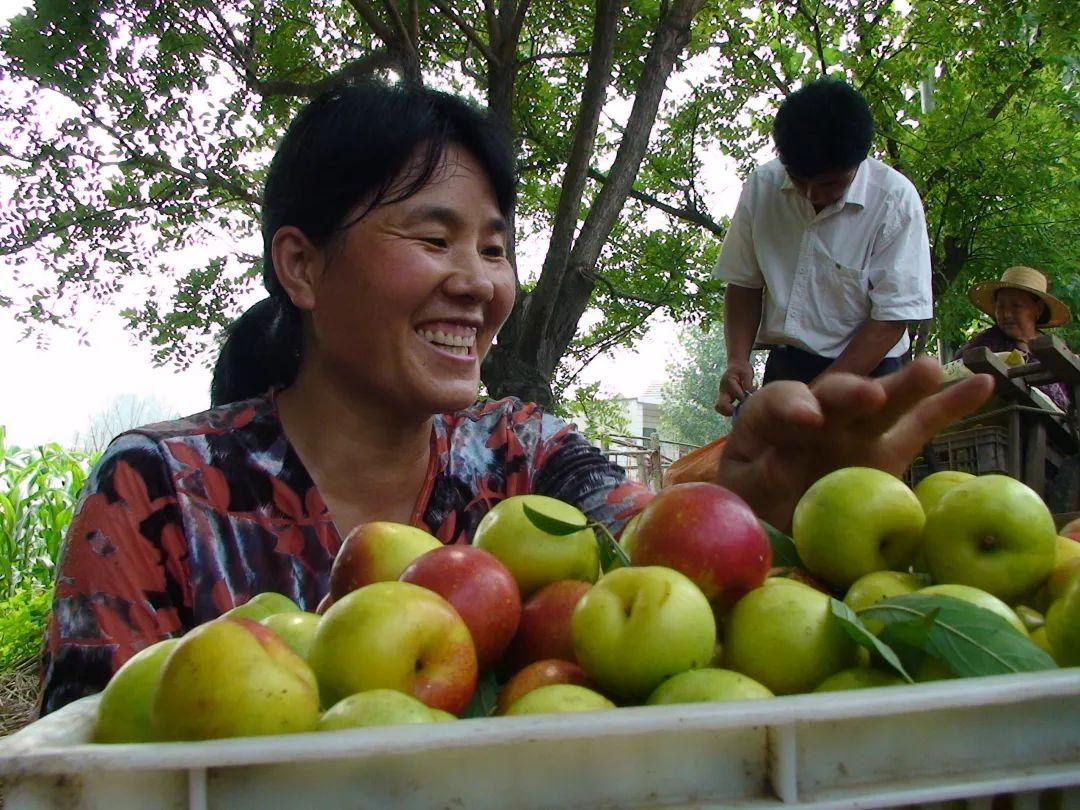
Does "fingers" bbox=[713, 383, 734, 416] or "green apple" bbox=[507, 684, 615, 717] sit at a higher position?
→ "fingers" bbox=[713, 383, 734, 416]

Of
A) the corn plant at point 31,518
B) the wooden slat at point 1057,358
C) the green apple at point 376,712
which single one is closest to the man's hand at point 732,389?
the wooden slat at point 1057,358

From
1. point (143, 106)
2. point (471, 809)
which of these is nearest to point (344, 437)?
point (471, 809)

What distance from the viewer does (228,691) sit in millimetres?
699

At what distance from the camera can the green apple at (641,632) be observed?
32.5 inches

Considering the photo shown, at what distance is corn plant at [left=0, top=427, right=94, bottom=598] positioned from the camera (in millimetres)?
6078

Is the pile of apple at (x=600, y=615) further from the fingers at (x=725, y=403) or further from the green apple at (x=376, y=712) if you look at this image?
the fingers at (x=725, y=403)

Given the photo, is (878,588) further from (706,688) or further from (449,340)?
(449,340)

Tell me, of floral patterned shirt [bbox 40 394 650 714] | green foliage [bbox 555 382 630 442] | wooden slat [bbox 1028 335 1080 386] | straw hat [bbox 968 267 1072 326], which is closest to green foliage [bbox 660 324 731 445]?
green foliage [bbox 555 382 630 442]

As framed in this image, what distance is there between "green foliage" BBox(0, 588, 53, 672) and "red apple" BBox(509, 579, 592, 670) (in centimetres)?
435

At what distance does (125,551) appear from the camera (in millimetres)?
1577

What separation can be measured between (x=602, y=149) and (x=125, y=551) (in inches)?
335

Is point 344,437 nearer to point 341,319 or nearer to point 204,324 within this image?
point 341,319

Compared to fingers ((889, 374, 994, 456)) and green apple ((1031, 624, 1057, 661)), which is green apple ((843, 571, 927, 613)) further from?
fingers ((889, 374, 994, 456))

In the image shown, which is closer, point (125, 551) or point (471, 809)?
point (471, 809)
